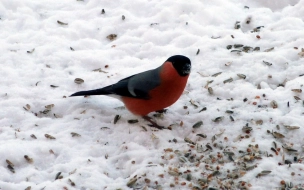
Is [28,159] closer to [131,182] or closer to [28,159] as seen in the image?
[28,159]

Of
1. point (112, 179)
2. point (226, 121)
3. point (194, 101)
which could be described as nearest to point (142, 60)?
point (194, 101)

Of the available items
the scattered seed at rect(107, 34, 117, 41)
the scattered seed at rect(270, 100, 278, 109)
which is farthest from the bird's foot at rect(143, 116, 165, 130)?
the scattered seed at rect(107, 34, 117, 41)

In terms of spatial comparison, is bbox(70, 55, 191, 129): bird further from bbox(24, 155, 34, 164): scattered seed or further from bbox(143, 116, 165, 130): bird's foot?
bbox(24, 155, 34, 164): scattered seed

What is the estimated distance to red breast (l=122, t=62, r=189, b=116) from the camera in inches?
161

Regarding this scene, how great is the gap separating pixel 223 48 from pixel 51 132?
2147mm

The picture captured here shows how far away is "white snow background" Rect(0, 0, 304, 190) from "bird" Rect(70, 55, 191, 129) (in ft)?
0.65

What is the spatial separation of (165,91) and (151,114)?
1.58ft

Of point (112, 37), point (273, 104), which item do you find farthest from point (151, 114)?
point (112, 37)

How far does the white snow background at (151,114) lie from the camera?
3.72 m

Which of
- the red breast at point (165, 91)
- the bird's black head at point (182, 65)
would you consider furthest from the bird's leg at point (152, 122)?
the bird's black head at point (182, 65)

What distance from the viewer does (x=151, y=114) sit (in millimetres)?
4508

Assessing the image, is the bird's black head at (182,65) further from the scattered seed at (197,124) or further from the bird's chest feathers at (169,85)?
the scattered seed at (197,124)

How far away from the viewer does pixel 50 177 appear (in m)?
3.72

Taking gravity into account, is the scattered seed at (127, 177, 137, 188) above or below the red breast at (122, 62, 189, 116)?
below
